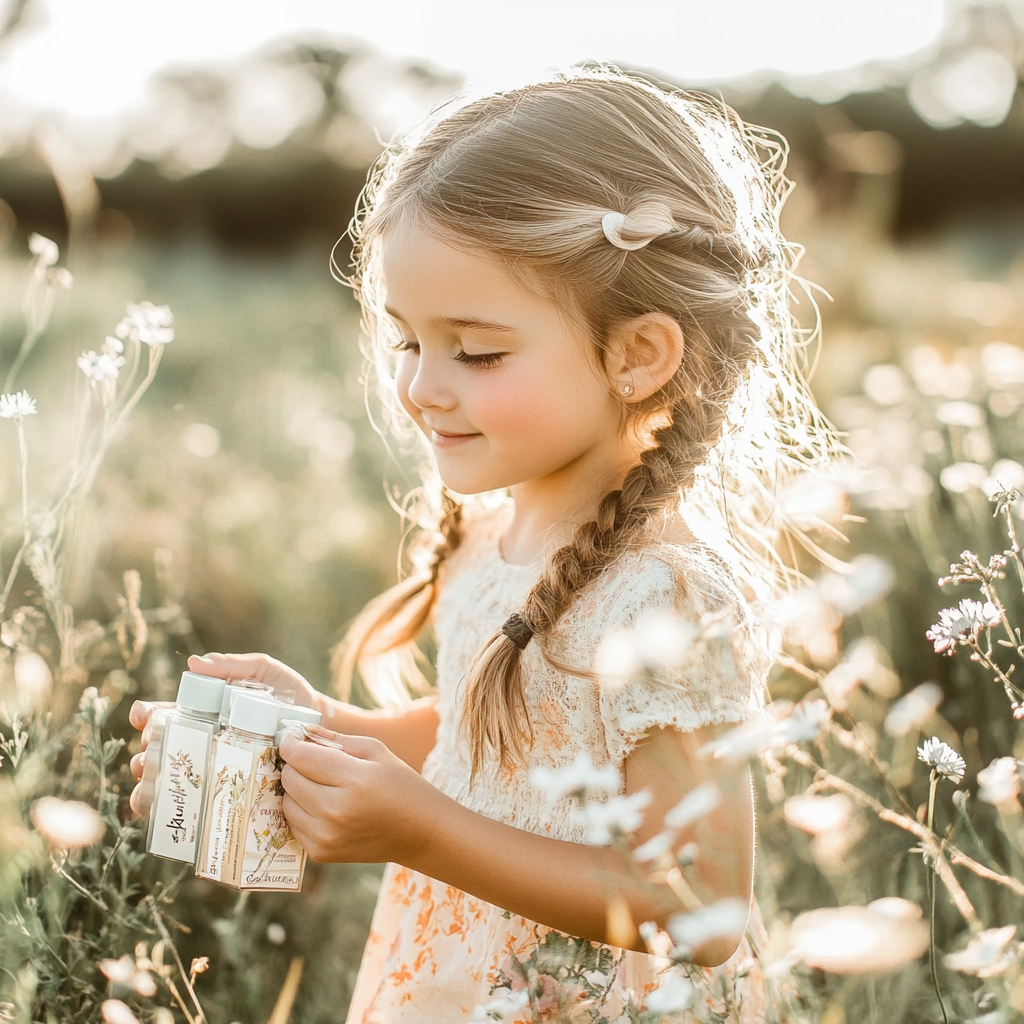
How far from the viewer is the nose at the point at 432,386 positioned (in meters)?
1.55

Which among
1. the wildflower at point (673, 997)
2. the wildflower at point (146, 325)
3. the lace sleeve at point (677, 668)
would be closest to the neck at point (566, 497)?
the lace sleeve at point (677, 668)

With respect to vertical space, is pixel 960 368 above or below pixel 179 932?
above

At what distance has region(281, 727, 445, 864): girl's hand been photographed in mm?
1210

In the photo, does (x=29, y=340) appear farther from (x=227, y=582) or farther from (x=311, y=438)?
(x=311, y=438)

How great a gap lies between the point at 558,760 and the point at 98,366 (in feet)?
2.94

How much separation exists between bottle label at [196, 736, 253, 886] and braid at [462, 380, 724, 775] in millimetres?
435

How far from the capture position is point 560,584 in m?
1.56

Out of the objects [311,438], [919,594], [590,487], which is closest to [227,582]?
[311,438]

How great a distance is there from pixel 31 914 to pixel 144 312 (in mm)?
893

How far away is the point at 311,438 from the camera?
12.9ft

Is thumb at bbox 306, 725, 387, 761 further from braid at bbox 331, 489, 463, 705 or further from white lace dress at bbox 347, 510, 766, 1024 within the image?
braid at bbox 331, 489, 463, 705

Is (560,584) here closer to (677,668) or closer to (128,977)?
(677,668)

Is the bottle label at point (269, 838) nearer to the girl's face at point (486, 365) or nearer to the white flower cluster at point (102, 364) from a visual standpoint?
the girl's face at point (486, 365)

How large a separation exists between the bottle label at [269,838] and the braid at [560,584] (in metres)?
0.37
